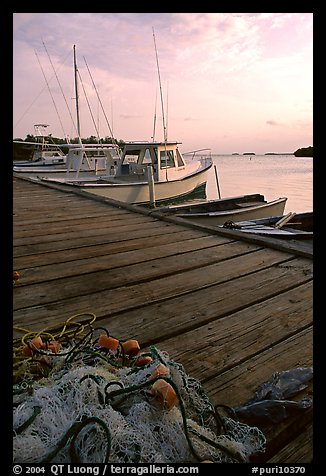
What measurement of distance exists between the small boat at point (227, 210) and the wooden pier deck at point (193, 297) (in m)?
4.04

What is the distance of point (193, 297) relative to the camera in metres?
A: 2.07

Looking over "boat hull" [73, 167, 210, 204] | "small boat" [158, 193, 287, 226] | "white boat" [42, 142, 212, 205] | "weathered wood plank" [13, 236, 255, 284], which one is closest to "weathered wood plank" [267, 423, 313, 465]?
"weathered wood plank" [13, 236, 255, 284]

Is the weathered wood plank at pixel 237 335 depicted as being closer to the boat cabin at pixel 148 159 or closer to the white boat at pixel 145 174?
the white boat at pixel 145 174

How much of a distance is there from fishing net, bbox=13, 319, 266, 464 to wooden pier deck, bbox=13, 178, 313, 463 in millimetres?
112

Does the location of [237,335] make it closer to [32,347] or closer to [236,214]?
[32,347]

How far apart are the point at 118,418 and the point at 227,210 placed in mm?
→ 8891

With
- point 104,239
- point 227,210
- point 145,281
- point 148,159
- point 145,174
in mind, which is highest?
point 148,159

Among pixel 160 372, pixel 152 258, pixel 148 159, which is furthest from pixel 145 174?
pixel 160 372

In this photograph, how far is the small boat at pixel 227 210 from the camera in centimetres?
776

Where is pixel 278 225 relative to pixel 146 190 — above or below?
below

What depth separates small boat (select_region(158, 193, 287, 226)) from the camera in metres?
7.76

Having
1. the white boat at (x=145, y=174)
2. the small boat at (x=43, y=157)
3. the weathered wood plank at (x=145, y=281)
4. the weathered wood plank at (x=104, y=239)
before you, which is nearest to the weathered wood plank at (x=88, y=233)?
the weathered wood plank at (x=104, y=239)
